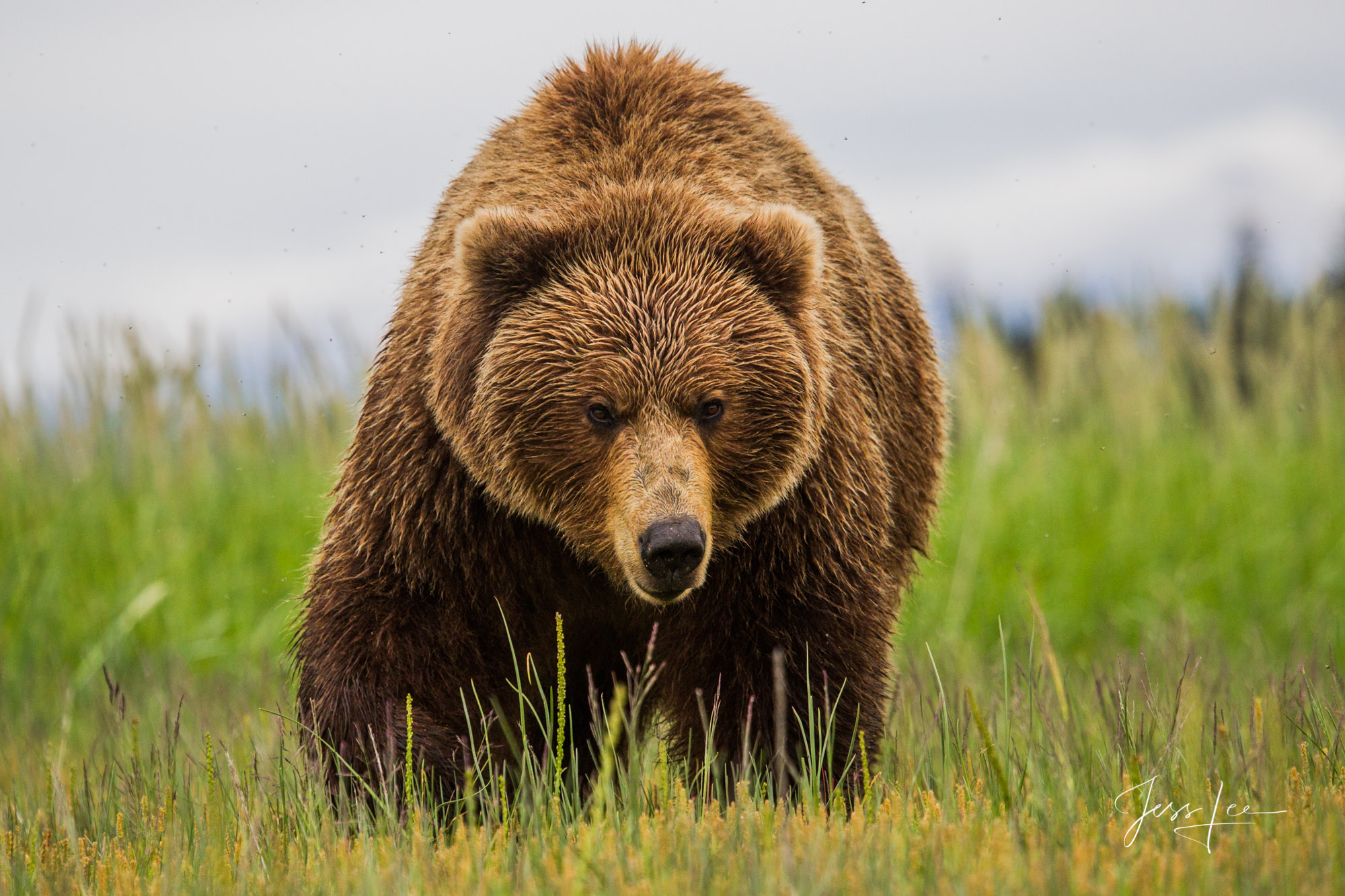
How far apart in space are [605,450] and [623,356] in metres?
0.28

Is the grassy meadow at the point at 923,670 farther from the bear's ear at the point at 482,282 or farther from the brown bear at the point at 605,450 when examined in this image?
the bear's ear at the point at 482,282

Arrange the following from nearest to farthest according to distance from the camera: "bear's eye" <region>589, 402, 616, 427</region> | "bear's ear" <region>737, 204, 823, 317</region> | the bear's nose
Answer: the bear's nose < "bear's eye" <region>589, 402, 616, 427</region> < "bear's ear" <region>737, 204, 823, 317</region>

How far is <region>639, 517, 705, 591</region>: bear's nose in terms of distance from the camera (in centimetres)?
338

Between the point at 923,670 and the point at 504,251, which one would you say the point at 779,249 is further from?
the point at 923,670

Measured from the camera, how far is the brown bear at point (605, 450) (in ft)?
12.6

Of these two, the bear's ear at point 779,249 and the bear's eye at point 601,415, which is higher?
the bear's ear at point 779,249

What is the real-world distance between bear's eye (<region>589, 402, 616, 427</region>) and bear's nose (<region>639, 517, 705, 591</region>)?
1.51ft

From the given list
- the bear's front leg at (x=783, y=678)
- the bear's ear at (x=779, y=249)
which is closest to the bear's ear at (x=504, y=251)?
the bear's ear at (x=779, y=249)

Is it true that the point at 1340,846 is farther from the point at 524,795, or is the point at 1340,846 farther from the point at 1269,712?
the point at 524,795

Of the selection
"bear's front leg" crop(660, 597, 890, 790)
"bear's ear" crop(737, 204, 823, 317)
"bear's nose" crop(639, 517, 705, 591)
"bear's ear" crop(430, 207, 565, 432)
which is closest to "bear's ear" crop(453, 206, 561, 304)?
"bear's ear" crop(430, 207, 565, 432)

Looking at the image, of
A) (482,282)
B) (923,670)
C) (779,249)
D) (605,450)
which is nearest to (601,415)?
(605,450)

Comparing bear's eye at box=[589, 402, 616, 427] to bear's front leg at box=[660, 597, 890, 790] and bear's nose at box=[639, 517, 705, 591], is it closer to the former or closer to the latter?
bear's nose at box=[639, 517, 705, 591]

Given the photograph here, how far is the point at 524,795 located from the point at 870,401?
2020mm

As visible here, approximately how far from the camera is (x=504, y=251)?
12.7 ft
